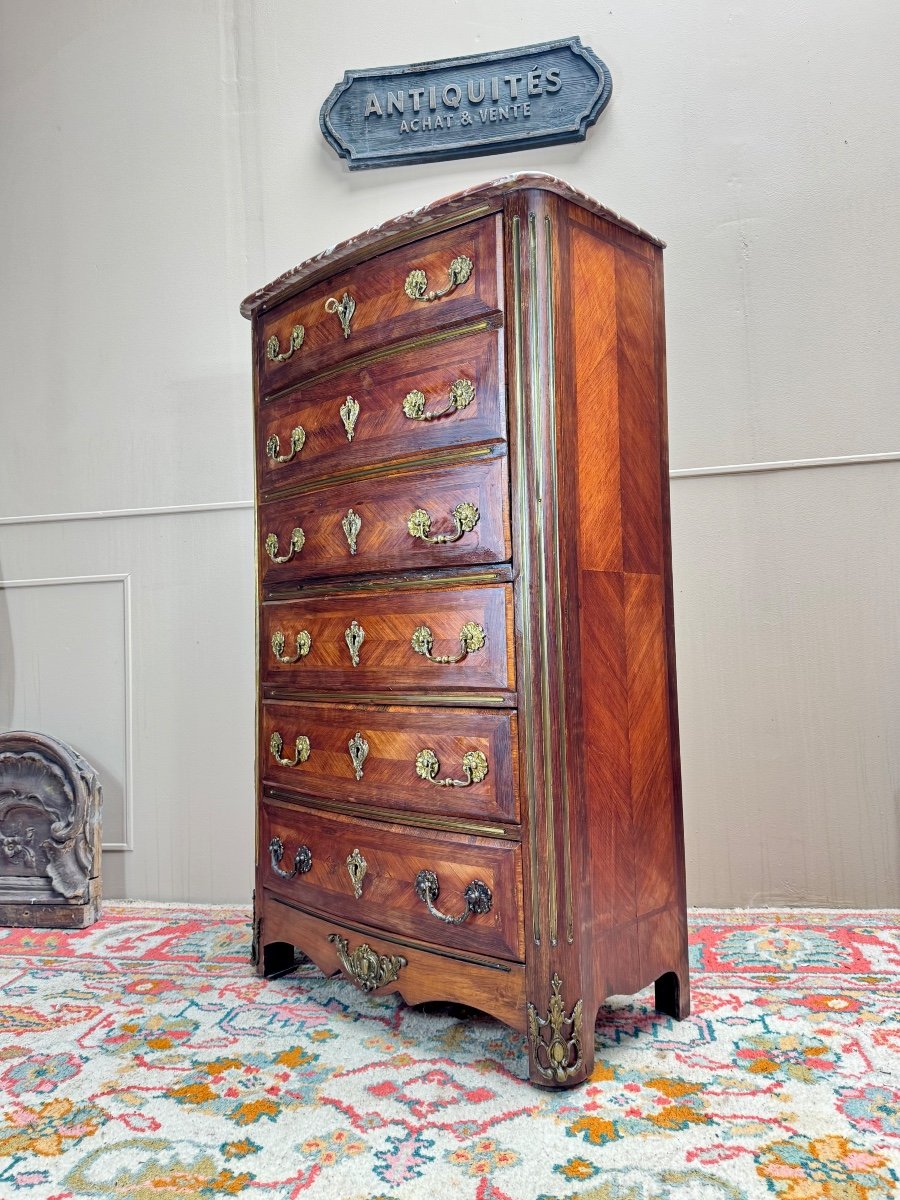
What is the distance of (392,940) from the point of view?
1.92m

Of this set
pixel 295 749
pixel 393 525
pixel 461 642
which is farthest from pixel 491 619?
pixel 295 749

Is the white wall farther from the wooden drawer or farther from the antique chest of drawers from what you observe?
the wooden drawer

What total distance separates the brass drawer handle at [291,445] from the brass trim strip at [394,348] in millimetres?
103

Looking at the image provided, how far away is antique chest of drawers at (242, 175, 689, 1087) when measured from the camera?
171 cm

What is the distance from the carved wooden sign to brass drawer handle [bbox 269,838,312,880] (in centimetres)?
216

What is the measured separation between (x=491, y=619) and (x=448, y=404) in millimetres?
449

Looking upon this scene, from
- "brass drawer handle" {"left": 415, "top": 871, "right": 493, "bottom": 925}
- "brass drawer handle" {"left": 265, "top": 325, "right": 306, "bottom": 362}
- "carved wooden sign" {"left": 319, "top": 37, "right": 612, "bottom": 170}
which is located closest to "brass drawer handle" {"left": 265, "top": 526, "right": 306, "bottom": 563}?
"brass drawer handle" {"left": 265, "top": 325, "right": 306, "bottom": 362}

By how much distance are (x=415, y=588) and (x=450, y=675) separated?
20cm

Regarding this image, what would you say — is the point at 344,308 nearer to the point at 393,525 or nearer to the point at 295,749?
the point at 393,525

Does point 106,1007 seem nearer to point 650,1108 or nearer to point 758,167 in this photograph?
point 650,1108

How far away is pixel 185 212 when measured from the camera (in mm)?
3164

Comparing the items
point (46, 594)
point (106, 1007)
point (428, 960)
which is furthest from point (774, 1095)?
point (46, 594)

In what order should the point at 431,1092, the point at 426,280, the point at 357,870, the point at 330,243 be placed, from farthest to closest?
the point at 330,243 → the point at 357,870 → the point at 426,280 → the point at 431,1092

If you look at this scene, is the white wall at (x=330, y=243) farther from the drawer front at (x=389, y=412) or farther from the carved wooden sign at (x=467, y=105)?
the drawer front at (x=389, y=412)
